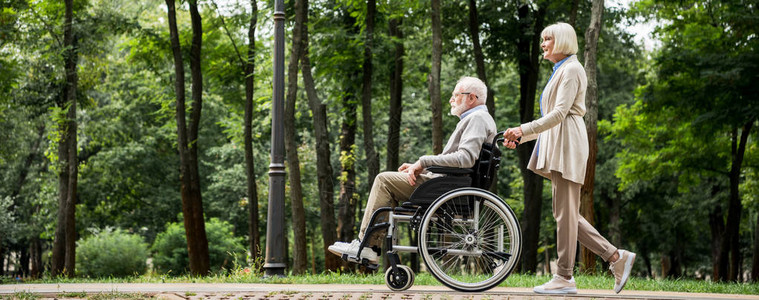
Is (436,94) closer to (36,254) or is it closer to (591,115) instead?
(591,115)

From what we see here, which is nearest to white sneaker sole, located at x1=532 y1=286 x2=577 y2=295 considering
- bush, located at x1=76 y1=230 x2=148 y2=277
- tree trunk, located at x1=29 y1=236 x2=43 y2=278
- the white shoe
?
the white shoe

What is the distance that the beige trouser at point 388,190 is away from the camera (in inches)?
248

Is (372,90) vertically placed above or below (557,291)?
above

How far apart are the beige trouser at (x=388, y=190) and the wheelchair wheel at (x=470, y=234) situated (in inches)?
14.0

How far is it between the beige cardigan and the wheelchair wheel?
528 mm

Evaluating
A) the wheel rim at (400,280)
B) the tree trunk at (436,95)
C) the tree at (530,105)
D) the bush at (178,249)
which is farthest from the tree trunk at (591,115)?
the bush at (178,249)

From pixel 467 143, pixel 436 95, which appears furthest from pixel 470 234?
pixel 436 95

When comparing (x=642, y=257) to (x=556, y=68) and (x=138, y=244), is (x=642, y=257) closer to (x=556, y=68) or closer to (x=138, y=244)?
(x=138, y=244)

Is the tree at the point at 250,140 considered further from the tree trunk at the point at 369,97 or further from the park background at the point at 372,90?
the tree trunk at the point at 369,97

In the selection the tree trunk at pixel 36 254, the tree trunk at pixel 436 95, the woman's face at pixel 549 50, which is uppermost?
the tree trunk at pixel 436 95

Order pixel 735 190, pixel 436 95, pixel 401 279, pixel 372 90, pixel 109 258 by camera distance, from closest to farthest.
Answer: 1. pixel 401 279
2. pixel 436 95
3. pixel 735 190
4. pixel 372 90
5. pixel 109 258

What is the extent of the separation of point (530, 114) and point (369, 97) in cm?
384

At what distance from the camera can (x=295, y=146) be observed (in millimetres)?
12648

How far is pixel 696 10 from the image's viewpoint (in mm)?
19812
